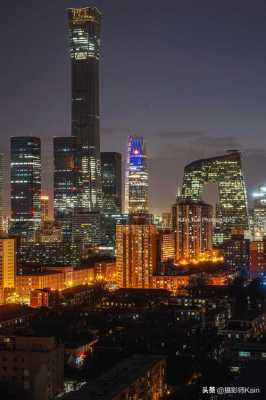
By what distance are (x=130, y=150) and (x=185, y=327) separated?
31.4m

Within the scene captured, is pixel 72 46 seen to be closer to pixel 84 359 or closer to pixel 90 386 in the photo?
pixel 84 359

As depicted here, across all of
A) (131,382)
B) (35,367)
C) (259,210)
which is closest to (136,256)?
(35,367)

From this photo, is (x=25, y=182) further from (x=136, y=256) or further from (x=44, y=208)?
(x=136, y=256)

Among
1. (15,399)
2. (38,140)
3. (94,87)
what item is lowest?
(15,399)

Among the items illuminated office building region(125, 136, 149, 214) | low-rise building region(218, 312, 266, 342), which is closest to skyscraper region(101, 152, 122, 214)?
illuminated office building region(125, 136, 149, 214)

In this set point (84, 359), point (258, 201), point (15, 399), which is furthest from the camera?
point (258, 201)

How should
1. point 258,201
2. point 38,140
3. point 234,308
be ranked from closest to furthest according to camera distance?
point 234,308, point 258,201, point 38,140

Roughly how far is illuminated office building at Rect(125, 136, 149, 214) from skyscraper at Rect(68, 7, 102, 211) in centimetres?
2164

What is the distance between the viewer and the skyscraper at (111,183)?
82125mm

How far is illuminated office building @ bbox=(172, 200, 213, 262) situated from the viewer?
5466 centimetres

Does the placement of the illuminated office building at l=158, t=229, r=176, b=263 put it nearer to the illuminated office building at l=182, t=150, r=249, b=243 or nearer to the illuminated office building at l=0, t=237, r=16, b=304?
the illuminated office building at l=0, t=237, r=16, b=304

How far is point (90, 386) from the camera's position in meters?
14.6

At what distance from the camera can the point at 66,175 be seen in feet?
258

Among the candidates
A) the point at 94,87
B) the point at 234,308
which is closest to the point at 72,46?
the point at 94,87
